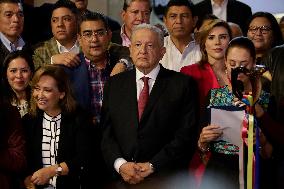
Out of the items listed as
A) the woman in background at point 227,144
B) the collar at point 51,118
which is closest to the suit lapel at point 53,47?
the collar at point 51,118

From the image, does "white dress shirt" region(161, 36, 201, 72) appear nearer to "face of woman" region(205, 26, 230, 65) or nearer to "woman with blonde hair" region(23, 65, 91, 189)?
"face of woman" region(205, 26, 230, 65)

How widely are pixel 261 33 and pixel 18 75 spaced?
1.89 metres

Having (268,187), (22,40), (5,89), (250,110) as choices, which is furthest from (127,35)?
(250,110)

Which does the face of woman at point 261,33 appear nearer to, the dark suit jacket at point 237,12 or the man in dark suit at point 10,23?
the dark suit jacket at point 237,12

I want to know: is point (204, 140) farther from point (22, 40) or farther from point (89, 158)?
point (22, 40)

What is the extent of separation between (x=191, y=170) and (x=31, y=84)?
1170 mm

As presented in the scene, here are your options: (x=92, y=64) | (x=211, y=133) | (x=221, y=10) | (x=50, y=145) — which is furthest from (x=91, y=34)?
(x=221, y=10)

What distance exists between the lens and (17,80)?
4.18 metres

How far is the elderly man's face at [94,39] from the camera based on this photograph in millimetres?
4203

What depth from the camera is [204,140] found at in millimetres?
3566

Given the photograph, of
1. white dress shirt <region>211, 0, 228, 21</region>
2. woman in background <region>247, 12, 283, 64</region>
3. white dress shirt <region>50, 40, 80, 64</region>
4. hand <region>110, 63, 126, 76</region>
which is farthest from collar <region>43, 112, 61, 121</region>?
white dress shirt <region>211, 0, 228, 21</region>

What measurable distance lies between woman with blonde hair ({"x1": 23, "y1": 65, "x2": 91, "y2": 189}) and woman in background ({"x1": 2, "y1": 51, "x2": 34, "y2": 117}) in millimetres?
241

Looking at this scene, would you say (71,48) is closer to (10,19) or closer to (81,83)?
(10,19)

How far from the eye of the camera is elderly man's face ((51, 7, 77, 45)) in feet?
15.4
